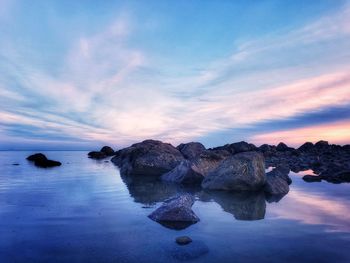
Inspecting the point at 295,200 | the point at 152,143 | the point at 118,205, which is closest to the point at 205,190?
the point at 295,200

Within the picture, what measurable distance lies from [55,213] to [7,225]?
1.22 metres

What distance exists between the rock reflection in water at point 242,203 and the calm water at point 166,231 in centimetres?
2

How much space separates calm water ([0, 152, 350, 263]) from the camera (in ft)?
14.2

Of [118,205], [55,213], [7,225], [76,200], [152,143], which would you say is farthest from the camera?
[152,143]

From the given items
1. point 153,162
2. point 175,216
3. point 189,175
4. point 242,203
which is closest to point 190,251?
point 175,216

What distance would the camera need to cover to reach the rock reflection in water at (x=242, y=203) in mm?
7000

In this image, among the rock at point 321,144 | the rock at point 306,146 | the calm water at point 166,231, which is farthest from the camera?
the rock at point 321,144

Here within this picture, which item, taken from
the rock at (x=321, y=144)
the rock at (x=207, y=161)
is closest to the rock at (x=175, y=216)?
the rock at (x=207, y=161)

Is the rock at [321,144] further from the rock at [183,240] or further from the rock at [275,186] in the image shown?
the rock at [183,240]

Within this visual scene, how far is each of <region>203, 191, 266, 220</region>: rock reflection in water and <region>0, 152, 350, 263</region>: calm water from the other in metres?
0.02

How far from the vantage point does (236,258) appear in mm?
4203

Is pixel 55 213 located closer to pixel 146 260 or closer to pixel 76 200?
pixel 76 200

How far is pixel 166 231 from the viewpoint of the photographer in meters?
5.51

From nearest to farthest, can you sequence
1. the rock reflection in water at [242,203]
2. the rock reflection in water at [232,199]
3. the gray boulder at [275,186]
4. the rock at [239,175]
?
the rock reflection in water at [242,203]
the rock reflection in water at [232,199]
the gray boulder at [275,186]
the rock at [239,175]
